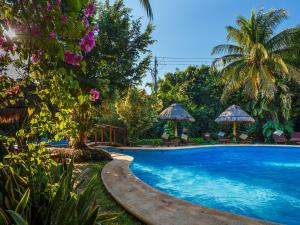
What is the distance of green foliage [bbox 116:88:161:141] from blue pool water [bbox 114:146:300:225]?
262 centimetres

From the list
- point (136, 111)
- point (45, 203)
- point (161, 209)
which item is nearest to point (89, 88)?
point (161, 209)

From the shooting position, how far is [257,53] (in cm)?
2195

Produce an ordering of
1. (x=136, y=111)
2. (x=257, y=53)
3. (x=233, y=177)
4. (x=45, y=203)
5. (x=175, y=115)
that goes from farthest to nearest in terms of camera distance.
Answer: (x=257, y=53) < (x=175, y=115) < (x=136, y=111) < (x=233, y=177) < (x=45, y=203)

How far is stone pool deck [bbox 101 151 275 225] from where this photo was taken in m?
4.30

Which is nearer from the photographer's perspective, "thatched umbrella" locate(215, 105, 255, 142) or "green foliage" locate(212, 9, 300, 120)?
"thatched umbrella" locate(215, 105, 255, 142)

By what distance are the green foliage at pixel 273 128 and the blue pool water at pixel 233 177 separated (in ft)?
12.2

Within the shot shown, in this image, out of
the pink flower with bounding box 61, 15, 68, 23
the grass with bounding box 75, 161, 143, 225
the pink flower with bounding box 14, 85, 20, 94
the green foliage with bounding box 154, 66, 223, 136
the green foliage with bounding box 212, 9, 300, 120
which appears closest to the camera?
the pink flower with bounding box 61, 15, 68, 23

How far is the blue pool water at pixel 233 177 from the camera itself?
7096 mm

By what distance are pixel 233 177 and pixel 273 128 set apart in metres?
12.2

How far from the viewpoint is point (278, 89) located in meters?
22.2

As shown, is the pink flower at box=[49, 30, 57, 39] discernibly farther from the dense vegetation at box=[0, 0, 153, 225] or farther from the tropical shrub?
the tropical shrub

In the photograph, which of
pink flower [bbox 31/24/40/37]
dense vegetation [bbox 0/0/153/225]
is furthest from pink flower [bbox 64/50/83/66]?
pink flower [bbox 31/24/40/37]

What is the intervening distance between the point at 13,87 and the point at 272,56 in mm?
21539

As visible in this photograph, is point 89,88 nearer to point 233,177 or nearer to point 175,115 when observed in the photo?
point 233,177
